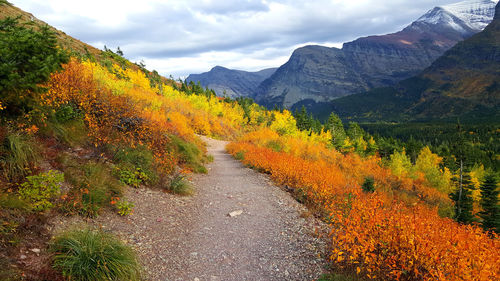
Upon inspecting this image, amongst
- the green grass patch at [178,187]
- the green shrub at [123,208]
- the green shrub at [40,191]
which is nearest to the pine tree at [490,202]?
the green grass patch at [178,187]

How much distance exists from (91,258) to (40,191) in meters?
2.20

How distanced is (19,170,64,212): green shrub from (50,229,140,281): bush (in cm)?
96

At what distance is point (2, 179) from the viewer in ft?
16.3

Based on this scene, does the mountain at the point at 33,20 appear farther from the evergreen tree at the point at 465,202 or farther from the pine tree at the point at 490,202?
the pine tree at the point at 490,202

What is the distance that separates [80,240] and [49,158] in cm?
332

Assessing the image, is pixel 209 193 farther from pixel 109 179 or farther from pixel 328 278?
pixel 328 278

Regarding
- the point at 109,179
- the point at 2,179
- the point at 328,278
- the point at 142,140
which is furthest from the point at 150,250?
the point at 142,140

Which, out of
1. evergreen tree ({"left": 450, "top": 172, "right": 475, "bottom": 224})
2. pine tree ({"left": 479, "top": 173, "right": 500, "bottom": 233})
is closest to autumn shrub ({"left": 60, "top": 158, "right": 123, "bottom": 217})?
evergreen tree ({"left": 450, "top": 172, "right": 475, "bottom": 224})

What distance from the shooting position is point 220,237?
7223 millimetres

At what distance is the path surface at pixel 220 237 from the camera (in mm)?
5566

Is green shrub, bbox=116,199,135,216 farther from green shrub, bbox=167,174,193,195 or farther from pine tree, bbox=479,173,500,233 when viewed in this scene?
pine tree, bbox=479,173,500,233

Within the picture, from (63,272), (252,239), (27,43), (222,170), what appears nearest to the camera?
(63,272)

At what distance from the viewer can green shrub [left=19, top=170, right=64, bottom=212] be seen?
4.86m

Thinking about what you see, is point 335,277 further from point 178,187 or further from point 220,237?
point 178,187
